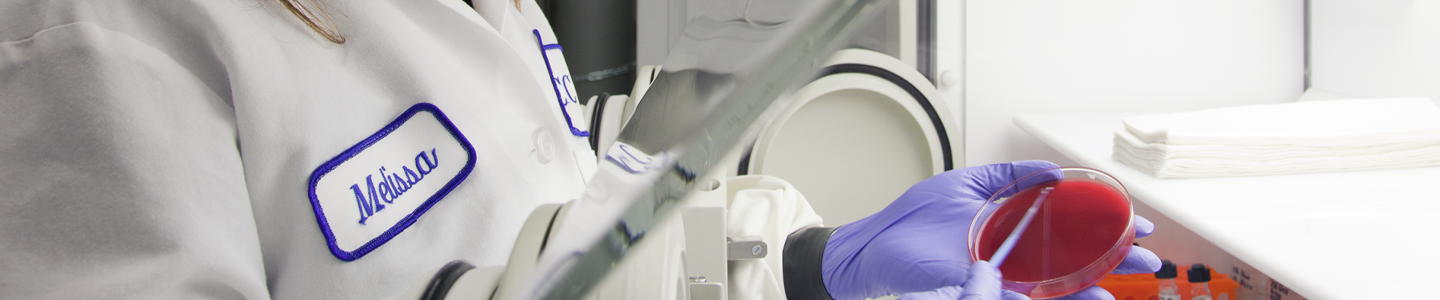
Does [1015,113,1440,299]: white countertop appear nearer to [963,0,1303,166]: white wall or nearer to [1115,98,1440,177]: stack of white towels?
[1115,98,1440,177]: stack of white towels

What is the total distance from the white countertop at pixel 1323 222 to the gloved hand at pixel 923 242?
0.21m

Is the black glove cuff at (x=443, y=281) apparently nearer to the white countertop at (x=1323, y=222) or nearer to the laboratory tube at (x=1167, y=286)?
the white countertop at (x=1323, y=222)

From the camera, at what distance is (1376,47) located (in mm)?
1293

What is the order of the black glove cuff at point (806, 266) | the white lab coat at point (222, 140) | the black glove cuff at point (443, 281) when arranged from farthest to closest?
the black glove cuff at point (806, 266)
the white lab coat at point (222, 140)
the black glove cuff at point (443, 281)

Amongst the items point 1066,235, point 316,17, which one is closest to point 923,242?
point 1066,235

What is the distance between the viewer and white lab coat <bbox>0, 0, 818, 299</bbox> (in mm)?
322

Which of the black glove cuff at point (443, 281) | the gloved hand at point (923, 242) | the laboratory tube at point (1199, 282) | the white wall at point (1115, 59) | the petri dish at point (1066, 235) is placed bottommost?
the laboratory tube at point (1199, 282)

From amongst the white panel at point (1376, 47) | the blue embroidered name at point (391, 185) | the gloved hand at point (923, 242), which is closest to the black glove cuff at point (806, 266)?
the gloved hand at point (923, 242)

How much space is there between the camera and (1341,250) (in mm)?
757

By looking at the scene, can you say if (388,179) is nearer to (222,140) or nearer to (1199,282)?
(222,140)

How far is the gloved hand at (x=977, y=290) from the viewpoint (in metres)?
0.47

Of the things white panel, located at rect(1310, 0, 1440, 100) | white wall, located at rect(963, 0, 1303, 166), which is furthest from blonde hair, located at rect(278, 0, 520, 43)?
white panel, located at rect(1310, 0, 1440, 100)

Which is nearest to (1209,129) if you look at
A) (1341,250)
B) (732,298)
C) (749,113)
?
(1341,250)

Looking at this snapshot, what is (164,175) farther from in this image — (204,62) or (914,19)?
(914,19)
